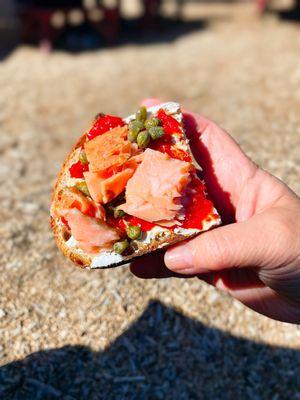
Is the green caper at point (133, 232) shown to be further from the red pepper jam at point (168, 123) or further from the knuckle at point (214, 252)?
the red pepper jam at point (168, 123)

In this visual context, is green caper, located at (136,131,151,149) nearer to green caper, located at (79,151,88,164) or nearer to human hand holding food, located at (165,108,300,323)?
green caper, located at (79,151,88,164)

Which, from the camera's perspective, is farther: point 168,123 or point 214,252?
point 168,123

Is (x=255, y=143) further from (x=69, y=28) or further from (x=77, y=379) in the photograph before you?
(x=69, y=28)

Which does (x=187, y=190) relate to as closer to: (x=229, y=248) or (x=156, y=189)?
(x=156, y=189)

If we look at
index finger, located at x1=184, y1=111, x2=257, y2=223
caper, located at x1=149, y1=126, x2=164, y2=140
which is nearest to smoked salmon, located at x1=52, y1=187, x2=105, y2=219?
caper, located at x1=149, y1=126, x2=164, y2=140

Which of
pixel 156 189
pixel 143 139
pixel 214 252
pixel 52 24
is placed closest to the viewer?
pixel 214 252

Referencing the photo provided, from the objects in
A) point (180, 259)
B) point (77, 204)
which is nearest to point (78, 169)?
point (77, 204)

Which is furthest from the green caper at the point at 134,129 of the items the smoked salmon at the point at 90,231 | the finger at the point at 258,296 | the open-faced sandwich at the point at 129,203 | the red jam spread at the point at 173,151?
the finger at the point at 258,296
